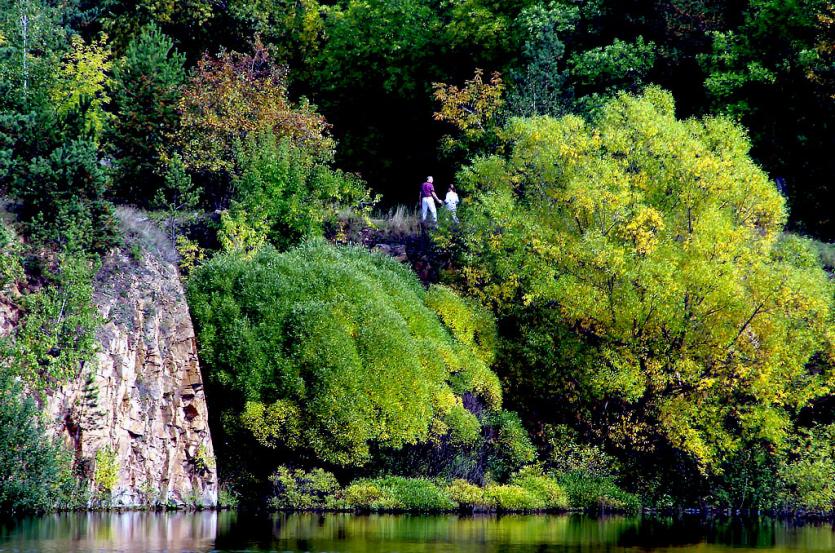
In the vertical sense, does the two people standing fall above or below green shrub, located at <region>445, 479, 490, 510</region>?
above

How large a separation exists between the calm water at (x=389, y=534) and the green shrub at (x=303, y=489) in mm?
1148

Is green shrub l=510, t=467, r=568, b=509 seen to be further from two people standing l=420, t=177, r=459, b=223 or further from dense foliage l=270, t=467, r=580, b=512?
two people standing l=420, t=177, r=459, b=223

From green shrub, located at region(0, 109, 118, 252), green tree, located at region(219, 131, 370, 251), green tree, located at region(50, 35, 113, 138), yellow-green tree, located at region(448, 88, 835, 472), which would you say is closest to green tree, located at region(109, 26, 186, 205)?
green tree, located at region(50, 35, 113, 138)

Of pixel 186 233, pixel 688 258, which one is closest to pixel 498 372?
pixel 688 258

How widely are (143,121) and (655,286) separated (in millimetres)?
18394

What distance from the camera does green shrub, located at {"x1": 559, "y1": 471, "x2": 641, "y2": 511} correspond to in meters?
40.4

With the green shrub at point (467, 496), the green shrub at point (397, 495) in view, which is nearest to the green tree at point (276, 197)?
the green shrub at point (397, 495)

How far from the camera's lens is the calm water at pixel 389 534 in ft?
86.1

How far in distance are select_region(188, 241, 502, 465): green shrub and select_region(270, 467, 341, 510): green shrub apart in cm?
60

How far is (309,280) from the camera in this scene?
38344 mm

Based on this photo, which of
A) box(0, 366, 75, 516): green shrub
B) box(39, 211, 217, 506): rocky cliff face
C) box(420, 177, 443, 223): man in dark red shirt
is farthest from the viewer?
box(420, 177, 443, 223): man in dark red shirt

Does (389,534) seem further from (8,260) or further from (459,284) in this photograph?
(459,284)

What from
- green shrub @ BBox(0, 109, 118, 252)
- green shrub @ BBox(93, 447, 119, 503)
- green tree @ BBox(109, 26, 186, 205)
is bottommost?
green shrub @ BBox(93, 447, 119, 503)

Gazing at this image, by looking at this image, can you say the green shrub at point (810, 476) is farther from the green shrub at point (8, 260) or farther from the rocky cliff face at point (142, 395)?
the green shrub at point (8, 260)
